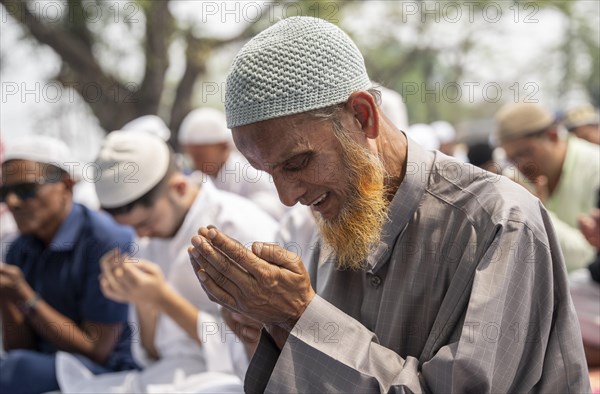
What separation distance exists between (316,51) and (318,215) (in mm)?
609

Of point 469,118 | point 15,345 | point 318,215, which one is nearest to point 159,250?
point 15,345

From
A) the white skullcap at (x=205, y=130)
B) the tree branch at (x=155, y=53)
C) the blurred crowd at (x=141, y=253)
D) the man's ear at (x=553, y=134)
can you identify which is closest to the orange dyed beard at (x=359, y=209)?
the blurred crowd at (x=141, y=253)

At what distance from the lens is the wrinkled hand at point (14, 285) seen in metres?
4.21

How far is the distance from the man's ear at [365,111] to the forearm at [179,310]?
192 cm

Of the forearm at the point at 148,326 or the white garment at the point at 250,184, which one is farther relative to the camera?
the white garment at the point at 250,184

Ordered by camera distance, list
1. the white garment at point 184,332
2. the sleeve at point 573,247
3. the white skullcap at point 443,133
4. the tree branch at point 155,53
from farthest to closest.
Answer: the tree branch at point 155,53
the white skullcap at point 443,133
the sleeve at point 573,247
the white garment at point 184,332

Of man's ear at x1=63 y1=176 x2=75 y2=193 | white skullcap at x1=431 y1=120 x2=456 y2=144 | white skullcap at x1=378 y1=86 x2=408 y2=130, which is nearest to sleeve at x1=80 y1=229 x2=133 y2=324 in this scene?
man's ear at x1=63 y1=176 x2=75 y2=193

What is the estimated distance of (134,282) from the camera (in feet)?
12.2

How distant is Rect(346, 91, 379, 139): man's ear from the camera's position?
2.23 metres

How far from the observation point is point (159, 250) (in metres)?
4.36

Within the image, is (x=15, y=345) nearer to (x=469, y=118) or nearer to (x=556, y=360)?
(x=556, y=360)

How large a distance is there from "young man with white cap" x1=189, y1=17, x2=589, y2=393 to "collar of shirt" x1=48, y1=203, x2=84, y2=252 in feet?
8.44

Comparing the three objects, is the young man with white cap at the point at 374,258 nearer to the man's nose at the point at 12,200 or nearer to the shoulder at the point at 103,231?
the shoulder at the point at 103,231

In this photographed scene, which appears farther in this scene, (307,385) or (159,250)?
(159,250)
